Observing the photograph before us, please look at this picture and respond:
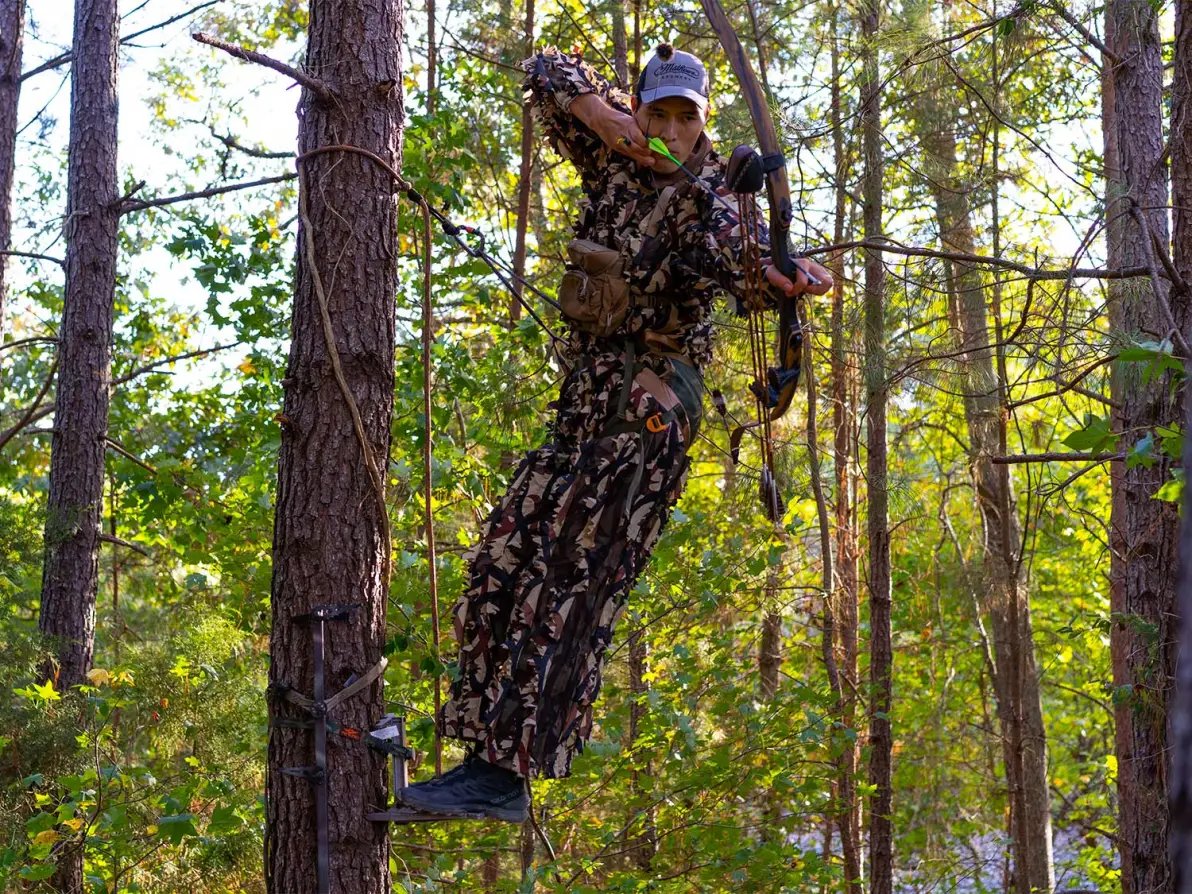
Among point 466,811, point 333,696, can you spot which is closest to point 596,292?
point 333,696

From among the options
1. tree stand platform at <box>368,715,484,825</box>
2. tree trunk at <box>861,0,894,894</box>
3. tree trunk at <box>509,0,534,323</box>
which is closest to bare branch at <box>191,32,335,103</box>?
tree stand platform at <box>368,715,484,825</box>

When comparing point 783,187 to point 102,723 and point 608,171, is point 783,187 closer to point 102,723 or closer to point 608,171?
point 608,171

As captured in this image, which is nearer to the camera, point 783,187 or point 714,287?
point 783,187

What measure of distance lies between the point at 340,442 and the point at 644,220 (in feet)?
3.24

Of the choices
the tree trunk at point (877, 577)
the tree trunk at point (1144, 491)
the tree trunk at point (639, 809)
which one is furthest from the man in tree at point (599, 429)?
the tree trunk at point (877, 577)

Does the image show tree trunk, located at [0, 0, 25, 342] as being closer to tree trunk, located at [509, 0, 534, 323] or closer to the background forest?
the background forest

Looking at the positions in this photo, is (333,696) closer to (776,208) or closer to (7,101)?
(776,208)

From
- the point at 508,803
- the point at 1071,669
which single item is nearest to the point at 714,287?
the point at 508,803

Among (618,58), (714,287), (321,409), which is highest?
(618,58)

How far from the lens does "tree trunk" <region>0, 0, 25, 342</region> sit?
8133mm

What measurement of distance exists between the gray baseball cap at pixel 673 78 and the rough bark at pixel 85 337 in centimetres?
484

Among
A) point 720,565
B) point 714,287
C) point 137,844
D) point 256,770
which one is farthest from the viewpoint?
point 720,565

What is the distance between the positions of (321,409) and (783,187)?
46.5 inches

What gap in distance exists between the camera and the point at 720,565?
23.7 feet
